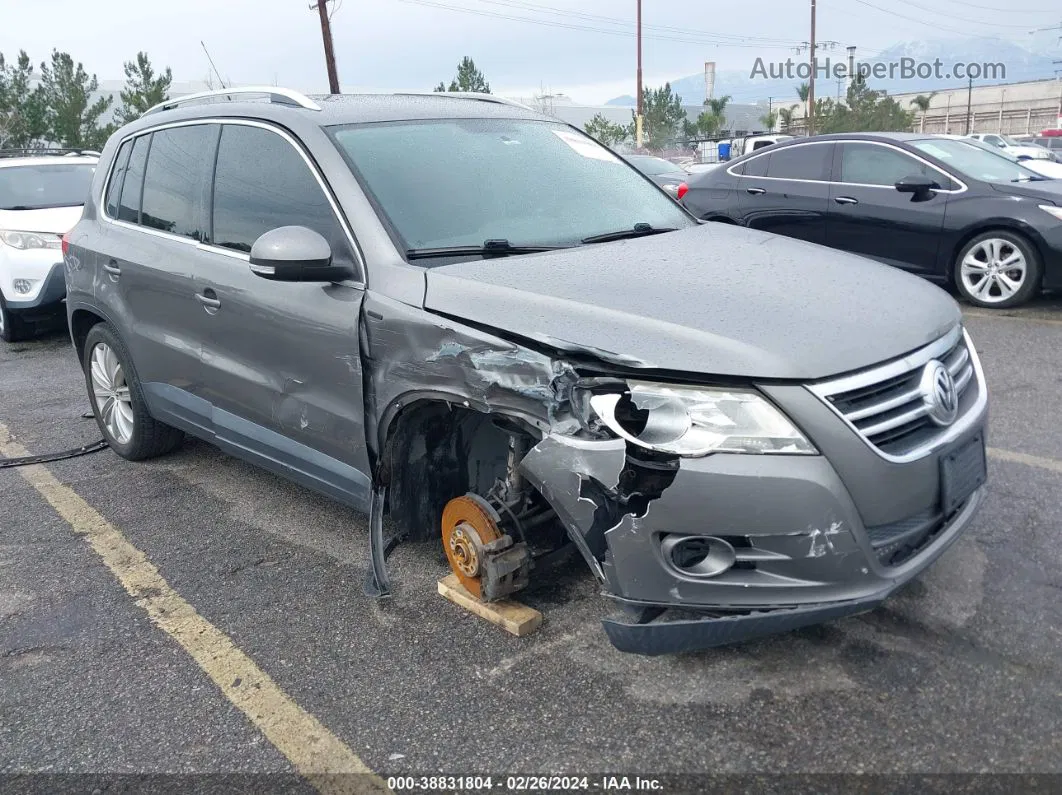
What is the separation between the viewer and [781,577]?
245 centimetres

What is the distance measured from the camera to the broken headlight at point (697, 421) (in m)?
2.41

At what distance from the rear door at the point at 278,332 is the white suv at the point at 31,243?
482 centimetres

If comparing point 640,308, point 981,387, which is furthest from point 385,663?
point 981,387

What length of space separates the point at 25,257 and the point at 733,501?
7940 millimetres

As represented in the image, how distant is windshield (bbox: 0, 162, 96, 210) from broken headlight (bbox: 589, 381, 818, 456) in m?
8.15

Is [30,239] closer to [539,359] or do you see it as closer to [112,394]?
[112,394]

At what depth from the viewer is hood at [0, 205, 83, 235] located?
8.41 metres

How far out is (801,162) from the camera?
8844mm

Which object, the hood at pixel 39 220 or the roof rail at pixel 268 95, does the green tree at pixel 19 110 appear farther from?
the roof rail at pixel 268 95

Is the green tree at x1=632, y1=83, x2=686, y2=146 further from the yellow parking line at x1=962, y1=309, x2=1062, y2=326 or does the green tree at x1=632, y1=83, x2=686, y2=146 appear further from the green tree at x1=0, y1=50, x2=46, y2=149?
the yellow parking line at x1=962, y1=309, x2=1062, y2=326

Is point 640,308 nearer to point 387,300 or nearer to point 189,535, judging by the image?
point 387,300

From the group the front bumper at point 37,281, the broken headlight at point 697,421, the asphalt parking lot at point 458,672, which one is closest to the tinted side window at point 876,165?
the asphalt parking lot at point 458,672

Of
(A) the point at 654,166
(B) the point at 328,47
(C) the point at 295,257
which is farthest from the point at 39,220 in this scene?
(B) the point at 328,47

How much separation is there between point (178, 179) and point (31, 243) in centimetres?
503
